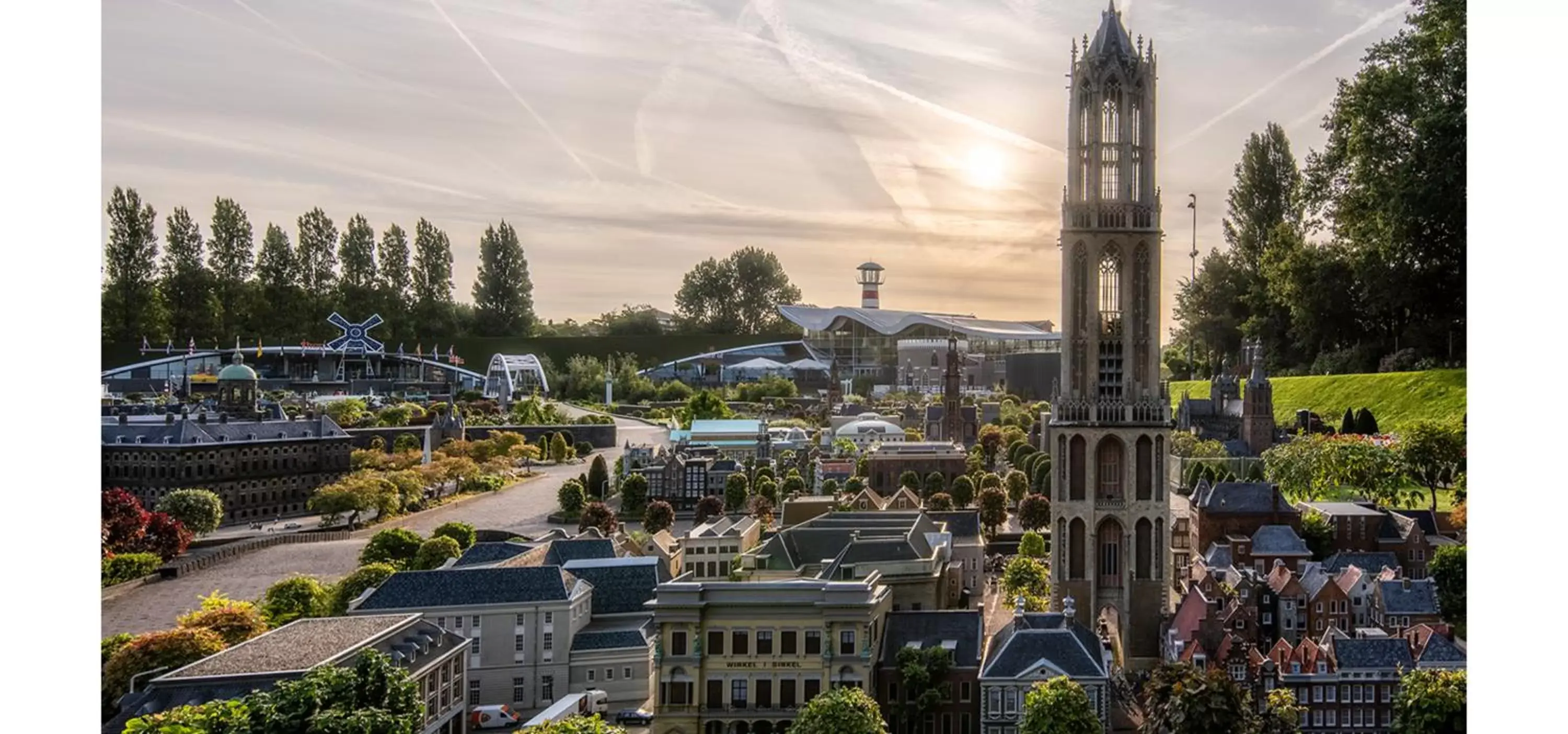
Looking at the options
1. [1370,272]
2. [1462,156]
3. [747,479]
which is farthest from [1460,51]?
[747,479]

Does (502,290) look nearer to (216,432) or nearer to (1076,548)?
(216,432)

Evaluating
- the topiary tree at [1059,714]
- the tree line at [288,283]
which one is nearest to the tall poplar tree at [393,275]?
the tree line at [288,283]

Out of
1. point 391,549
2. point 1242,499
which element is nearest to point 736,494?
point 391,549

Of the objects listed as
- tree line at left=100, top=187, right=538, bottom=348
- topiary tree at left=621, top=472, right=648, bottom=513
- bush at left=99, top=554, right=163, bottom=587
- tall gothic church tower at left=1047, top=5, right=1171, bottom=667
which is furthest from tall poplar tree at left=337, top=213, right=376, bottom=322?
tall gothic church tower at left=1047, top=5, right=1171, bottom=667

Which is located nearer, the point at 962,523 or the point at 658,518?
the point at 962,523

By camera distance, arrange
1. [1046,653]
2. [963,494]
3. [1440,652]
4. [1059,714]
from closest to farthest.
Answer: [1059,714] < [1440,652] < [1046,653] < [963,494]

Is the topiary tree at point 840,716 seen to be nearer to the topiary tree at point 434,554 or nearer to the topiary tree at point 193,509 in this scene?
the topiary tree at point 434,554

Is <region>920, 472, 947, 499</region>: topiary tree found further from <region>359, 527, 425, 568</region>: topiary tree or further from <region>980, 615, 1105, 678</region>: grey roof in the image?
<region>980, 615, 1105, 678</region>: grey roof
